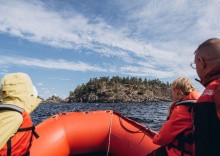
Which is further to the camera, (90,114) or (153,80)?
(153,80)

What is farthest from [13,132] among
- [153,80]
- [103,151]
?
[153,80]

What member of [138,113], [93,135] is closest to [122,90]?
[138,113]

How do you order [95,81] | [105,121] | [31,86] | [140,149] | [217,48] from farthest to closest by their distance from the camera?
[95,81] → [105,121] → [140,149] → [31,86] → [217,48]

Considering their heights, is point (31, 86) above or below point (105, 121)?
above

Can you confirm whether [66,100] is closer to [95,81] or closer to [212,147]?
[95,81]

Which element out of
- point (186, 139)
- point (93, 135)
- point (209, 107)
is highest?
point (209, 107)

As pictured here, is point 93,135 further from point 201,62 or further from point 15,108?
point 201,62

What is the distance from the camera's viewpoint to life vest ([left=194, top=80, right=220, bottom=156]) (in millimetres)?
1801

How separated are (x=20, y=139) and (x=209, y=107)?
6.77ft

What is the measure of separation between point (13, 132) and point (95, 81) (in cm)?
11973

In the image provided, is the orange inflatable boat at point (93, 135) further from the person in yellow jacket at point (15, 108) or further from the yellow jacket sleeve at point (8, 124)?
the yellow jacket sleeve at point (8, 124)

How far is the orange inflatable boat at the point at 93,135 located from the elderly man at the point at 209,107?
2457 mm

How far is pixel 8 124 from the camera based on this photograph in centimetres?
267

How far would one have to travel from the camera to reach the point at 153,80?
129 meters
